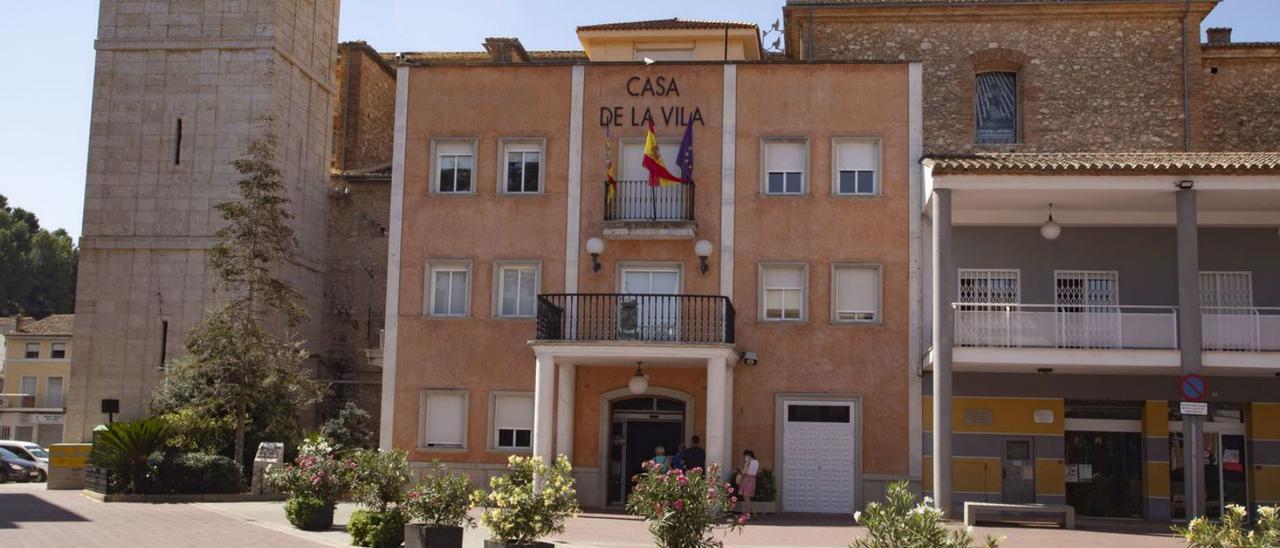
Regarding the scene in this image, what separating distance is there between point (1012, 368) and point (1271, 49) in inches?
712

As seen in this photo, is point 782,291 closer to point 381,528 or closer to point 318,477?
point 318,477

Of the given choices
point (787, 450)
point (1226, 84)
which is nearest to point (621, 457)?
point (787, 450)

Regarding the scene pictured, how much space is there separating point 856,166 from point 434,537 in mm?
14408

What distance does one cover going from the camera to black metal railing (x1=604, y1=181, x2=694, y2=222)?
2739 centimetres

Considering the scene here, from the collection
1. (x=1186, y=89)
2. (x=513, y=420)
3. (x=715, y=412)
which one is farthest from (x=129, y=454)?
(x=1186, y=89)

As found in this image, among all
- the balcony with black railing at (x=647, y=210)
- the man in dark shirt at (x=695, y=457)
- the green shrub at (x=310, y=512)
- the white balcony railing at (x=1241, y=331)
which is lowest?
the green shrub at (x=310, y=512)

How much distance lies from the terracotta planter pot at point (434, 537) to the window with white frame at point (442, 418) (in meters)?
11.3

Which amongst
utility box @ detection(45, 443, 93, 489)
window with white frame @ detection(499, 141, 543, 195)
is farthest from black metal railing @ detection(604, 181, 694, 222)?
utility box @ detection(45, 443, 93, 489)

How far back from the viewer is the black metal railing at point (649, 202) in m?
27.4

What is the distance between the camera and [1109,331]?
80.4 ft

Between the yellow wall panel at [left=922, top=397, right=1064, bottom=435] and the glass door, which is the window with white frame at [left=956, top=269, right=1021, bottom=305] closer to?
the yellow wall panel at [left=922, top=397, right=1064, bottom=435]

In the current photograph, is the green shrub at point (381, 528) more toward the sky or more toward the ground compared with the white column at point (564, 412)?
more toward the ground

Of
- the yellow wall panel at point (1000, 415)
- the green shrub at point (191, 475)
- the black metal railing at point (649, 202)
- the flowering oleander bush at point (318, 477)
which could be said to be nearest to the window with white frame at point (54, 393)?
Result: the green shrub at point (191, 475)

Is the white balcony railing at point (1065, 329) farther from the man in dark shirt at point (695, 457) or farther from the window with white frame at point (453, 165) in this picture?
the window with white frame at point (453, 165)
